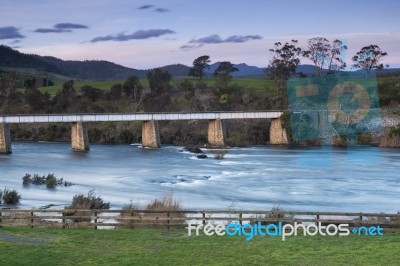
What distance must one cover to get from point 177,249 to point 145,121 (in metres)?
74.3

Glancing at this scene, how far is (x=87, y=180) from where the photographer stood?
63.2 meters

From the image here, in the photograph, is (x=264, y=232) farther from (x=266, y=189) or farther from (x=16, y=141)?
(x=16, y=141)

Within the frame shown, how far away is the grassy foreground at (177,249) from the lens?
2677 centimetres

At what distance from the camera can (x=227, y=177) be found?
6462 centimetres

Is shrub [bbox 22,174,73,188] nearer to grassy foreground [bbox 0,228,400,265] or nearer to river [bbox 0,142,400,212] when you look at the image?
river [bbox 0,142,400,212]

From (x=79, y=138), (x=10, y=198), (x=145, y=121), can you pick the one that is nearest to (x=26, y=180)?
(x=10, y=198)

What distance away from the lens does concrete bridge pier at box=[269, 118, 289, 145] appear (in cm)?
10700

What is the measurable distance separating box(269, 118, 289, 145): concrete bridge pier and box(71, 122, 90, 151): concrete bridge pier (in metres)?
30.4

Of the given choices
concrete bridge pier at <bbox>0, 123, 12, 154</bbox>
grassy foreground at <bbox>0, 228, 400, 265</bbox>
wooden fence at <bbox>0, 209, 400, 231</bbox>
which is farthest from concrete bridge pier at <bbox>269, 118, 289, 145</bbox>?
grassy foreground at <bbox>0, 228, 400, 265</bbox>

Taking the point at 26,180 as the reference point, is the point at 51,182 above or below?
below

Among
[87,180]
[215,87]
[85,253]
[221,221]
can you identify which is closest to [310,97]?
[215,87]

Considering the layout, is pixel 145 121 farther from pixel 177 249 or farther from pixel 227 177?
pixel 177 249

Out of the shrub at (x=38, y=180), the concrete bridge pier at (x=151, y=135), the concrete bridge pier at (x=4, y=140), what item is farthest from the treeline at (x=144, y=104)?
the shrub at (x=38, y=180)

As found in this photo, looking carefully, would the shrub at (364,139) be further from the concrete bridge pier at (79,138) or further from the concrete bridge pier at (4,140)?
the concrete bridge pier at (4,140)
